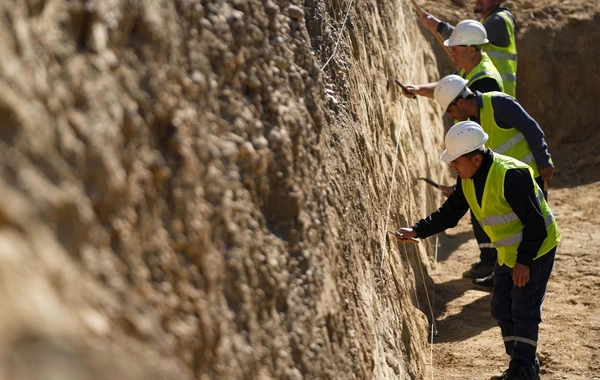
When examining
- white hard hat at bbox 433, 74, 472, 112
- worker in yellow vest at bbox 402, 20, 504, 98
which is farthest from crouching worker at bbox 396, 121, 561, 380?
worker in yellow vest at bbox 402, 20, 504, 98

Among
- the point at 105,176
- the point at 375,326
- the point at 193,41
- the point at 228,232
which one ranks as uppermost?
the point at 193,41

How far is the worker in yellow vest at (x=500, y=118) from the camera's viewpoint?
628cm

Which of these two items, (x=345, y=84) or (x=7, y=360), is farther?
(x=345, y=84)

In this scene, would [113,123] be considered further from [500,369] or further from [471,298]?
[471,298]

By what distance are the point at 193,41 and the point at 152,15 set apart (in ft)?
0.95

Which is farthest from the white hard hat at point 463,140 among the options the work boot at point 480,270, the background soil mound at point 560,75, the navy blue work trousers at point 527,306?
the background soil mound at point 560,75

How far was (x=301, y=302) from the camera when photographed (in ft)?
11.0

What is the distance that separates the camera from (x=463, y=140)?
5.03 meters

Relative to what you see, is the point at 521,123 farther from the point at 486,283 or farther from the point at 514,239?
the point at 486,283

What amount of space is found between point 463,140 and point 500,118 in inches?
56.7

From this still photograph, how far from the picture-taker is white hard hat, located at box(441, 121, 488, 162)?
5.02m

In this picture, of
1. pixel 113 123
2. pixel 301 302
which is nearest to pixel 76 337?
pixel 113 123

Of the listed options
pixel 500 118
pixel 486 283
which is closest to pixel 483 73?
pixel 500 118

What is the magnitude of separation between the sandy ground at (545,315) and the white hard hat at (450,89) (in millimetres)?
1923
